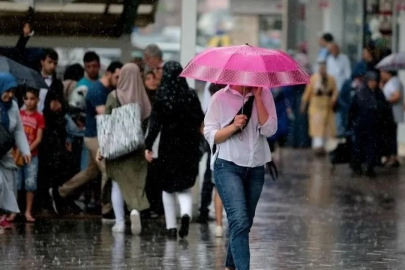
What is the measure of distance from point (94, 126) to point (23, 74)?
913mm

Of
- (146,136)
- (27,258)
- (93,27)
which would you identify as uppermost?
(93,27)

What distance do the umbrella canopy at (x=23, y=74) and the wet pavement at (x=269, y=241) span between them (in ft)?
4.79

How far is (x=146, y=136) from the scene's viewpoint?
13.3m

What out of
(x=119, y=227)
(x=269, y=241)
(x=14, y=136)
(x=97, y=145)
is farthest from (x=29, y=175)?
(x=269, y=241)

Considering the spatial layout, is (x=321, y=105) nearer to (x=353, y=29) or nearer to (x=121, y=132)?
(x=353, y=29)

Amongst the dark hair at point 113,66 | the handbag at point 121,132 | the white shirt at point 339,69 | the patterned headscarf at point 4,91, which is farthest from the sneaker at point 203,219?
the white shirt at point 339,69

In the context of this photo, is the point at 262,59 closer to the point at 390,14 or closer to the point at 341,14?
the point at 390,14

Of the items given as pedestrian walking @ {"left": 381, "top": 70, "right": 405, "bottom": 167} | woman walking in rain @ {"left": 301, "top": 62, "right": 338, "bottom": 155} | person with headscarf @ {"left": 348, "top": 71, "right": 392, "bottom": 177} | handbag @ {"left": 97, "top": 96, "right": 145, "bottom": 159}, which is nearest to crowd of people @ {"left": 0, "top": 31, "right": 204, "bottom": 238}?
handbag @ {"left": 97, "top": 96, "right": 145, "bottom": 159}

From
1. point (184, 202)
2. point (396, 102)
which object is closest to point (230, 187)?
point (184, 202)

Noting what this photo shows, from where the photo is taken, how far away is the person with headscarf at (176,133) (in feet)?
43.0

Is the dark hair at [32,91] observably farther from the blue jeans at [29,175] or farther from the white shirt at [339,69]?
the white shirt at [339,69]

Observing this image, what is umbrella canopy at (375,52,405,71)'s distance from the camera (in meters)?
21.8

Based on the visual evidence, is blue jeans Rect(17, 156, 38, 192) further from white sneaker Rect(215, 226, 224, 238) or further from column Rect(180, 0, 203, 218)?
white sneaker Rect(215, 226, 224, 238)

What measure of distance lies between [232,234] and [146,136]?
11.7 ft
